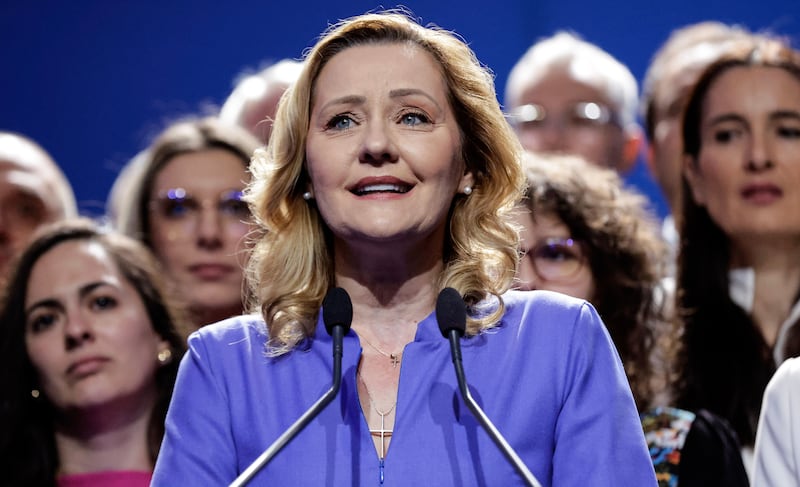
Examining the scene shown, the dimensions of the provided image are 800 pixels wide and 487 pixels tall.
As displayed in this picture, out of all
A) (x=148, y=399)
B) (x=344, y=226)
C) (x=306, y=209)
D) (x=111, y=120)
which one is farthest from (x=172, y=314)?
(x=111, y=120)

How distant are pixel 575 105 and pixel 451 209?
73.1 inches

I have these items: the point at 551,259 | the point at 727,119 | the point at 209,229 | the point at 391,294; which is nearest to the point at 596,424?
the point at 391,294

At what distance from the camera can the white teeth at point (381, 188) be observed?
6.99ft

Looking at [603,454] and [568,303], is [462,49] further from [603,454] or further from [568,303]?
[603,454]

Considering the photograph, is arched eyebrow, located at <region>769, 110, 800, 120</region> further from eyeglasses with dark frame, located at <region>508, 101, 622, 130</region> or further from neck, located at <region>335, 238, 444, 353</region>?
neck, located at <region>335, 238, 444, 353</region>

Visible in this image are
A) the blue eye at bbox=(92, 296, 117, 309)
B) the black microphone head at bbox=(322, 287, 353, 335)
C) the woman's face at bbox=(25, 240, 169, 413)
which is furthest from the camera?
the blue eye at bbox=(92, 296, 117, 309)

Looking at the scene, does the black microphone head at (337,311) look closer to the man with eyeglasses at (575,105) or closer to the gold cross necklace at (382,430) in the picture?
the gold cross necklace at (382,430)

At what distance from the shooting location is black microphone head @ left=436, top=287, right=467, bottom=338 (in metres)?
1.95

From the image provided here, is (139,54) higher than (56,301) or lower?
higher

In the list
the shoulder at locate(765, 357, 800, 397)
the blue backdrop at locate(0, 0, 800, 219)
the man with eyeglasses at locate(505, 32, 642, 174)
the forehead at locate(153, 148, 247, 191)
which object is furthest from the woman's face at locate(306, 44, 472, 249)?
the blue backdrop at locate(0, 0, 800, 219)

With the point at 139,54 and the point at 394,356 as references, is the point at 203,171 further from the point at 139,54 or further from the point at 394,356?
the point at 394,356

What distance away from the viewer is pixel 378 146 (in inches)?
83.0

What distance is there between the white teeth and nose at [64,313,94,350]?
4.17ft

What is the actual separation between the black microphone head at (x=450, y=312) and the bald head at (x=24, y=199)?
90.9 inches
